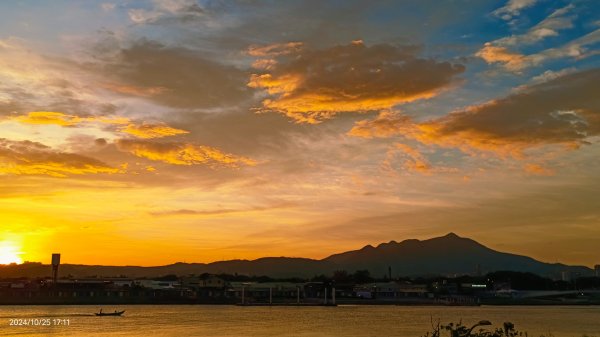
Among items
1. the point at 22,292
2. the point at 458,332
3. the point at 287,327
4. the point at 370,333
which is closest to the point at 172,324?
the point at 287,327

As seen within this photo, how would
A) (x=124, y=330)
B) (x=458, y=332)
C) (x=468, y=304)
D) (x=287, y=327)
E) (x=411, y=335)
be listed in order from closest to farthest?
1. (x=458, y=332)
2. (x=411, y=335)
3. (x=124, y=330)
4. (x=287, y=327)
5. (x=468, y=304)

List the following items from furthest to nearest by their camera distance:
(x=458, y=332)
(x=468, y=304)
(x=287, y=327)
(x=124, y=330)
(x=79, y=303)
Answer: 1. (x=468, y=304)
2. (x=79, y=303)
3. (x=287, y=327)
4. (x=124, y=330)
5. (x=458, y=332)

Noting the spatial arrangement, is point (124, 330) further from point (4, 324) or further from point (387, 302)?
point (387, 302)

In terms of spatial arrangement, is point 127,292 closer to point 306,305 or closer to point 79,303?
point 79,303

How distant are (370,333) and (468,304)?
12981 centimetres

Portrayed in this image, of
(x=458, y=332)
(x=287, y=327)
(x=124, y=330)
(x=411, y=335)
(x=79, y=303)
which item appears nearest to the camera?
(x=458, y=332)

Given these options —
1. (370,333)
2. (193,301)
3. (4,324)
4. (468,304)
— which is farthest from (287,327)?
(468,304)

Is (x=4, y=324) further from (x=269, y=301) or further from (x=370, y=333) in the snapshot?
(x=269, y=301)

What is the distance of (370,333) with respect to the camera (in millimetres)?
77875

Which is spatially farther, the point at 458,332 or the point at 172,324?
the point at 172,324

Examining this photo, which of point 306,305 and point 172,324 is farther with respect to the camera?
point 306,305

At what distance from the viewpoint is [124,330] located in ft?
274

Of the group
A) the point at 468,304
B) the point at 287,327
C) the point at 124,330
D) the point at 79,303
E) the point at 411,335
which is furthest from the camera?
the point at 468,304

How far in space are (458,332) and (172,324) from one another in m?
71.9
